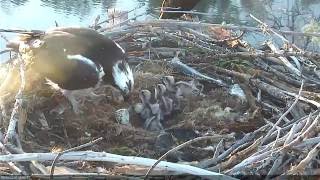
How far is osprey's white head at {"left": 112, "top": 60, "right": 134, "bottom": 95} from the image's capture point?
10.4 ft

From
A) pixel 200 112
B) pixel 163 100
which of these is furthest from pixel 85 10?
pixel 200 112

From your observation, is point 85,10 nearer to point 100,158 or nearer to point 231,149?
point 231,149

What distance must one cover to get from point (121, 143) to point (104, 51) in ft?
1.79

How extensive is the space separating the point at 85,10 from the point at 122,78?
2.93 feet

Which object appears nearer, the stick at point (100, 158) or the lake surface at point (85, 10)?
the stick at point (100, 158)

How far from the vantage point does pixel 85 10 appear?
3.91 m

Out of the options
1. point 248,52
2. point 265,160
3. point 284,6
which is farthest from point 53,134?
point 284,6

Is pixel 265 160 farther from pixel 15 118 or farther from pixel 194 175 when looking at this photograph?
pixel 15 118

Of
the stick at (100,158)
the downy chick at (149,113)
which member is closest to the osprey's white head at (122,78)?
the downy chick at (149,113)

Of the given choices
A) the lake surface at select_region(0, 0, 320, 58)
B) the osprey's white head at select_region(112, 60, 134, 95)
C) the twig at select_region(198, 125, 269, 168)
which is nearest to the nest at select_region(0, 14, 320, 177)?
the twig at select_region(198, 125, 269, 168)

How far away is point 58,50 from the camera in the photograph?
3.14m

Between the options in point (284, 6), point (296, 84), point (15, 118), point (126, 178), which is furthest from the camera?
point (284, 6)

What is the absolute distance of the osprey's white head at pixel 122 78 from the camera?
318cm

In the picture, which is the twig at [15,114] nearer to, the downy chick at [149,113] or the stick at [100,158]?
the stick at [100,158]
